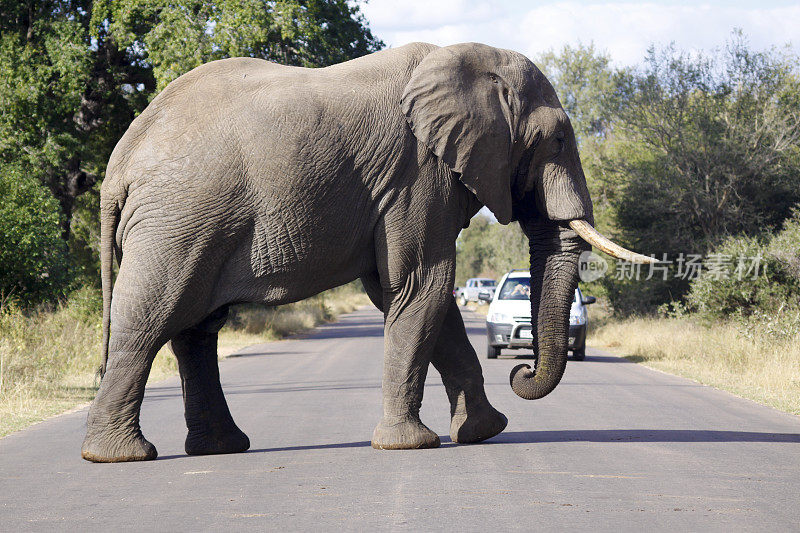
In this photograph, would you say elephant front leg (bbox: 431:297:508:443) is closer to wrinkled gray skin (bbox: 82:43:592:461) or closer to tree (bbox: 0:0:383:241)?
wrinkled gray skin (bbox: 82:43:592:461)

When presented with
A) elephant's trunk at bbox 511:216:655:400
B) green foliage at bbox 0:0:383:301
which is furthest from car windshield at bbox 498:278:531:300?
elephant's trunk at bbox 511:216:655:400

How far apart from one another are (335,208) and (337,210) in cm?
3

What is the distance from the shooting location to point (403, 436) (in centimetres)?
859

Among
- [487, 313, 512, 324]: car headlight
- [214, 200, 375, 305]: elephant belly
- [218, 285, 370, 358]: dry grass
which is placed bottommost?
[218, 285, 370, 358]: dry grass

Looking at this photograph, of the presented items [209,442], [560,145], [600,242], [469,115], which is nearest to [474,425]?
[600,242]

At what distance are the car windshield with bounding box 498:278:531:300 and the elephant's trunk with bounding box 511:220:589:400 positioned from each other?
13.3m

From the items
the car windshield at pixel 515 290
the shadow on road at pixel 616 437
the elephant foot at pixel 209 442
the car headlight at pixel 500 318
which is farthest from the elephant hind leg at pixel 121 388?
the car windshield at pixel 515 290

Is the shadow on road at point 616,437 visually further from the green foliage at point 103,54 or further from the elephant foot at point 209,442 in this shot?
the green foliage at point 103,54

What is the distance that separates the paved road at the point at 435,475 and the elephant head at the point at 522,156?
3.86ft

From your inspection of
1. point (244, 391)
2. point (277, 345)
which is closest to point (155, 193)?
point (244, 391)

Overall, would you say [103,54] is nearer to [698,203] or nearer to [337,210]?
[698,203]

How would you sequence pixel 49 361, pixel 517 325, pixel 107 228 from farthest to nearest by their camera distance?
pixel 517 325 → pixel 49 361 → pixel 107 228

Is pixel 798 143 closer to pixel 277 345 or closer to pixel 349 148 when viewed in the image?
pixel 277 345

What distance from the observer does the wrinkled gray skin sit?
7.96 meters
